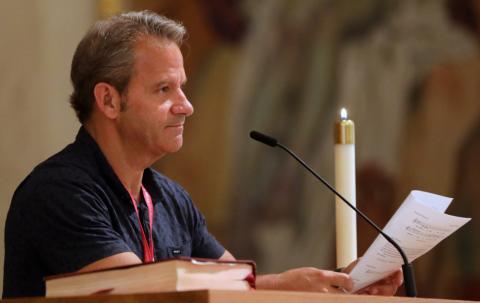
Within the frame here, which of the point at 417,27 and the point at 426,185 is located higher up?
the point at 417,27

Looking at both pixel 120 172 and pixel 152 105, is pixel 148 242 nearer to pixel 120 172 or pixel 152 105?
pixel 120 172

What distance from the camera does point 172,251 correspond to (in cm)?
348

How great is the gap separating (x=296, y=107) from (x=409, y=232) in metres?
2.25

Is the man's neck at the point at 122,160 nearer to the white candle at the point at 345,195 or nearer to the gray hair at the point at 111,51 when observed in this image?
the gray hair at the point at 111,51

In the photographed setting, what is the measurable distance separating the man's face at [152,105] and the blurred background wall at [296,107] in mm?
1709

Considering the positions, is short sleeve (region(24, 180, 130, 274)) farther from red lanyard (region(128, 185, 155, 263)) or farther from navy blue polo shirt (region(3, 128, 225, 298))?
red lanyard (region(128, 185, 155, 263))

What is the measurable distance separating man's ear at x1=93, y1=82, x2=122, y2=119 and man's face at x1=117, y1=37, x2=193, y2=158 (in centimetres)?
3

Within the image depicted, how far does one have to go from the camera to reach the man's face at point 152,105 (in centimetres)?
346

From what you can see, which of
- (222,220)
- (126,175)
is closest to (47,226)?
(126,175)

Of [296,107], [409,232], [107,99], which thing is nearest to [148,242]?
[107,99]

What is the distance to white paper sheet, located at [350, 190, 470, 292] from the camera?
2.89 m

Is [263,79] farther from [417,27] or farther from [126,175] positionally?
[126,175]

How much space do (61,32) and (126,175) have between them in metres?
2.08

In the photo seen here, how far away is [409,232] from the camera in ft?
9.68
